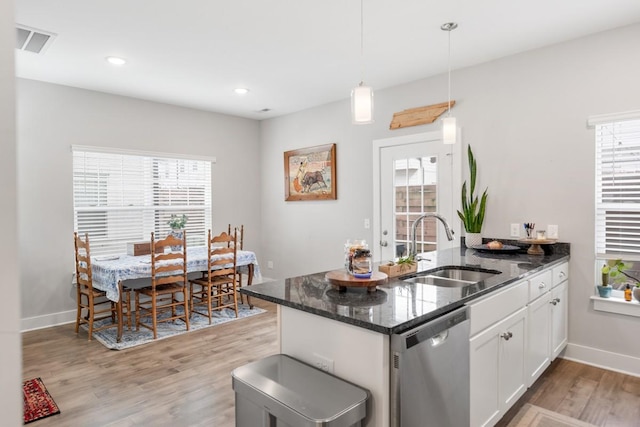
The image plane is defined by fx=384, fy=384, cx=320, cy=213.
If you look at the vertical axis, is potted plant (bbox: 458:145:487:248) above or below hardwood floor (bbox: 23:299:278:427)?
above

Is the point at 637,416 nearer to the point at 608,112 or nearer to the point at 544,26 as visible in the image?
the point at 608,112

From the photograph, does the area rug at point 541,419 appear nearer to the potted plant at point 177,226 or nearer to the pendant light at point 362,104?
the pendant light at point 362,104

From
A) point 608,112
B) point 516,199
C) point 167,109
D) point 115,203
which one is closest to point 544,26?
point 608,112

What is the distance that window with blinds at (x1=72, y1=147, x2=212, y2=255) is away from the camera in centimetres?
436

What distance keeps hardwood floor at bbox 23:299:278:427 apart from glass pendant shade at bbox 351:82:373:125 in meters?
1.96

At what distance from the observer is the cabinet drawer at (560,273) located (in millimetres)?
2872

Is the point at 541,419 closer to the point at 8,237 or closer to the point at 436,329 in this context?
the point at 436,329

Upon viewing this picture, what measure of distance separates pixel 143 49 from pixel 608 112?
3754 millimetres

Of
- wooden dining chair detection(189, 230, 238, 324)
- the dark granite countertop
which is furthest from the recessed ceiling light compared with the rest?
the dark granite countertop

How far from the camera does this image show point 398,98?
13.9ft

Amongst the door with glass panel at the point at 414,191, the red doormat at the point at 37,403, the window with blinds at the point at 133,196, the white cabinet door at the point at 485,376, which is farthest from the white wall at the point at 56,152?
the white cabinet door at the point at 485,376

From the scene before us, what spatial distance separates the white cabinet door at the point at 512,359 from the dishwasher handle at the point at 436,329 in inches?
21.9

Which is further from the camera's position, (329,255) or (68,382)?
(329,255)

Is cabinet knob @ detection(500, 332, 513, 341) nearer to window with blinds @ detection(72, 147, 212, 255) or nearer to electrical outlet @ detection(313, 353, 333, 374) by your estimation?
electrical outlet @ detection(313, 353, 333, 374)
